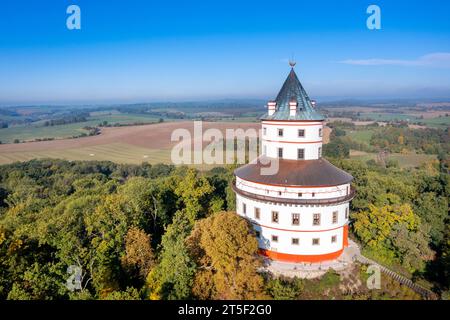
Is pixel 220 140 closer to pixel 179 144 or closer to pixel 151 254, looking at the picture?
pixel 179 144

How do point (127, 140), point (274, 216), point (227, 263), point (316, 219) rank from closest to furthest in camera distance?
point (227, 263) → point (316, 219) → point (274, 216) → point (127, 140)

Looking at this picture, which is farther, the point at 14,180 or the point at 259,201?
the point at 14,180

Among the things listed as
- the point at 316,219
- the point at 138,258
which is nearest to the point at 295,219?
the point at 316,219

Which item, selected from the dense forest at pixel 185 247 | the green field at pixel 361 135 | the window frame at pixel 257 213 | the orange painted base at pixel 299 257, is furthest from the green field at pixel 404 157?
the window frame at pixel 257 213

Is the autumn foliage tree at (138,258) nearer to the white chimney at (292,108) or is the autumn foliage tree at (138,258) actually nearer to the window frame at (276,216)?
the window frame at (276,216)

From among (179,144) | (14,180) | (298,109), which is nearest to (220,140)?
(179,144)

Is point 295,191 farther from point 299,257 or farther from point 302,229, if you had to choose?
point 299,257
